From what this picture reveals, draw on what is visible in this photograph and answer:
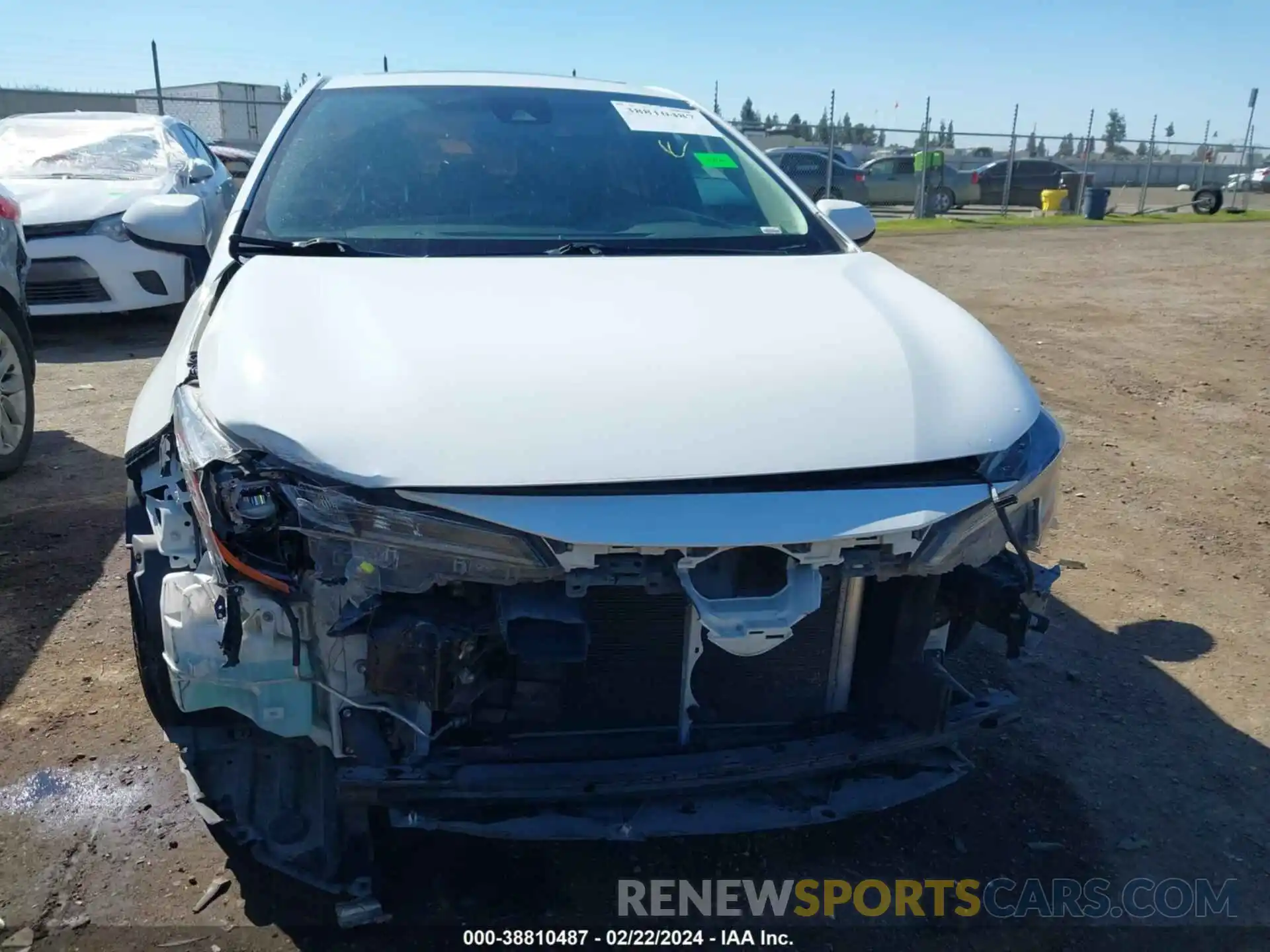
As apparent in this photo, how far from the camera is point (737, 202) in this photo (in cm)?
331

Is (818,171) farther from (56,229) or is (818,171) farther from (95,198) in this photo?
(56,229)

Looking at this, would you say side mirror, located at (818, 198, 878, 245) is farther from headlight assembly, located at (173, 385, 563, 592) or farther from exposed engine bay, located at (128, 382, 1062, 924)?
headlight assembly, located at (173, 385, 563, 592)

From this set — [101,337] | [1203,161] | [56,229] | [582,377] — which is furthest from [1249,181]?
[582,377]

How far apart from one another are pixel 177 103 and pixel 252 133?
166cm

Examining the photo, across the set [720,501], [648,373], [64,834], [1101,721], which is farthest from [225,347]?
[1101,721]

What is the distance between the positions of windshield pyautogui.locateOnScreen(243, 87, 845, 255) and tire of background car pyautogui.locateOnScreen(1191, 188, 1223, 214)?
966 inches

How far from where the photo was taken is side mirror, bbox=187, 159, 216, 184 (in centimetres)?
772

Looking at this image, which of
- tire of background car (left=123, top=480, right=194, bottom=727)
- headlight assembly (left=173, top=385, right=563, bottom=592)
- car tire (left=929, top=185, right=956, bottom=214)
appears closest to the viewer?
headlight assembly (left=173, top=385, right=563, bottom=592)

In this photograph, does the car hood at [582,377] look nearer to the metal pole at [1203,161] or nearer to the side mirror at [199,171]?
the side mirror at [199,171]

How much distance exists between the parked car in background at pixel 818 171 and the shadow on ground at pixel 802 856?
18603mm

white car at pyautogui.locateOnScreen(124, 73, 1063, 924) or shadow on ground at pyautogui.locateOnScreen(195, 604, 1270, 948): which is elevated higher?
white car at pyautogui.locateOnScreen(124, 73, 1063, 924)

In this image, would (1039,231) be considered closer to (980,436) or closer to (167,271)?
(167,271)

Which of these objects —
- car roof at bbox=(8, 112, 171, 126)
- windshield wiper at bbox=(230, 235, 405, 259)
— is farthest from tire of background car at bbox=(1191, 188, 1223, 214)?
windshield wiper at bbox=(230, 235, 405, 259)

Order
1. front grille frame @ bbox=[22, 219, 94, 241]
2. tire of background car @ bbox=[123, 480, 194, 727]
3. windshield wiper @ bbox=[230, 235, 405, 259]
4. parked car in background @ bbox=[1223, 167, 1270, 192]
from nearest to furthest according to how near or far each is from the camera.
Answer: tire of background car @ bbox=[123, 480, 194, 727]
windshield wiper @ bbox=[230, 235, 405, 259]
front grille frame @ bbox=[22, 219, 94, 241]
parked car in background @ bbox=[1223, 167, 1270, 192]
